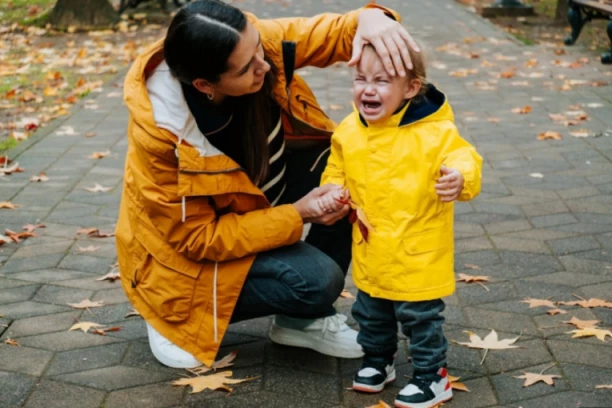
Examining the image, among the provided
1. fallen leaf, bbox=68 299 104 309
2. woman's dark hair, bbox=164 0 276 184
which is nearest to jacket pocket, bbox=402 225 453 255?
woman's dark hair, bbox=164 0 276 184

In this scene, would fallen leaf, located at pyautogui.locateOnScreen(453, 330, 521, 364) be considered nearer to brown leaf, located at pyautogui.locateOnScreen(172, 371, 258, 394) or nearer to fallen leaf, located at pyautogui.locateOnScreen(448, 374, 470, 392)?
fallen leaf, located at pyautogui.locateOnScreen(448, 374, 470, 392)

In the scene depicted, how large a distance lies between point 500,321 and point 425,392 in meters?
0.82

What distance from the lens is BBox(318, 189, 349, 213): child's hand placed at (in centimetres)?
296

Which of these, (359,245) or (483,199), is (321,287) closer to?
(359,245)

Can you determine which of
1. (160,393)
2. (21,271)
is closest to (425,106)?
(160,393)

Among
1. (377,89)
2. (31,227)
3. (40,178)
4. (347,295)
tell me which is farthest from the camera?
(40,178)

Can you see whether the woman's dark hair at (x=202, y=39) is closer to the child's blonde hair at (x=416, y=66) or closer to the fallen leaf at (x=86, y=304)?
the child's blonde hair at (x=416, y=66)

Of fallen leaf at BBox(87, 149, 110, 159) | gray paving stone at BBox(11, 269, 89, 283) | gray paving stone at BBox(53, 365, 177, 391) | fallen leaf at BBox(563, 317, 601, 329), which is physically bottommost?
fallen leaf at BBox(87, 149, 110, 159)

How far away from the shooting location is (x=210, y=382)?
10.4ft

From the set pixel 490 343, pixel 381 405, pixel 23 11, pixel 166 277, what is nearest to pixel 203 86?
pixel 166 277

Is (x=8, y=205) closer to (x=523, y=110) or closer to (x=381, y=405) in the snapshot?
(x=381, y=405)

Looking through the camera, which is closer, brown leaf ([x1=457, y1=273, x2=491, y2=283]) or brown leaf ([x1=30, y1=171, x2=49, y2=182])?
brown leaf ([x1=457, y1=273, x2=491, y2=283])

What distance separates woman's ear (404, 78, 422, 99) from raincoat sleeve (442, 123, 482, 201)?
6.2 inches

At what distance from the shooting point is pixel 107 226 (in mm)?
4961
